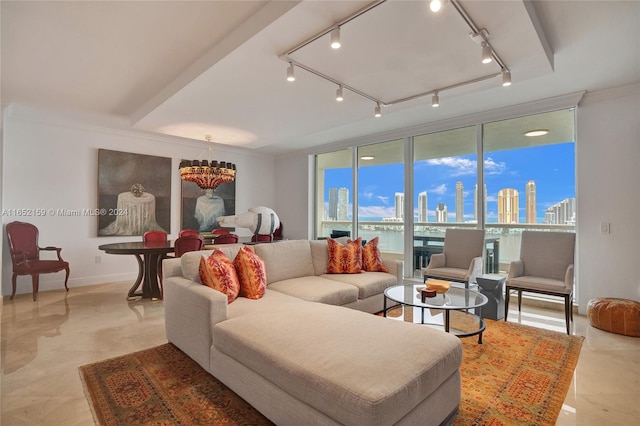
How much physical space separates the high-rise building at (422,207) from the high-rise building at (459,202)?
48 cm

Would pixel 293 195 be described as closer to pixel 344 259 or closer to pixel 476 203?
pixel 344 259

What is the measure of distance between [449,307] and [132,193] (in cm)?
528

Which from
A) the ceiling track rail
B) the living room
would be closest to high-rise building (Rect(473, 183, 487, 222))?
the living room

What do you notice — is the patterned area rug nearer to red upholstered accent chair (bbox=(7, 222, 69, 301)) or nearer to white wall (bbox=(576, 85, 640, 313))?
white wall (bbox=(576, 85, 640, 313))

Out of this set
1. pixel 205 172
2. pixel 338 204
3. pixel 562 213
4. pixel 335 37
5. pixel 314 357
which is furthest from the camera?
pixel 338 204

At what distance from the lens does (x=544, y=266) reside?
3.63m

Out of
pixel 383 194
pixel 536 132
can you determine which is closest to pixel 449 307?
pixel 536 132

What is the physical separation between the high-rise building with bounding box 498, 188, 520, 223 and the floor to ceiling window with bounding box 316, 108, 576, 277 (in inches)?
0.5

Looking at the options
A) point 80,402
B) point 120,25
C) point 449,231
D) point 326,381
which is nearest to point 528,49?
point 449,231

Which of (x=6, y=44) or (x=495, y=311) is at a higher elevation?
(x=6, y=44)

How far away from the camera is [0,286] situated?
4.34 meters

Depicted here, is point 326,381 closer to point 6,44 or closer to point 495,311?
point 495,311

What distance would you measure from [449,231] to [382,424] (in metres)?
3.59

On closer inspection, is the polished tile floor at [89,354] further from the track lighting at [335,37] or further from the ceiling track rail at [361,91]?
the track lighting at [335,37]
